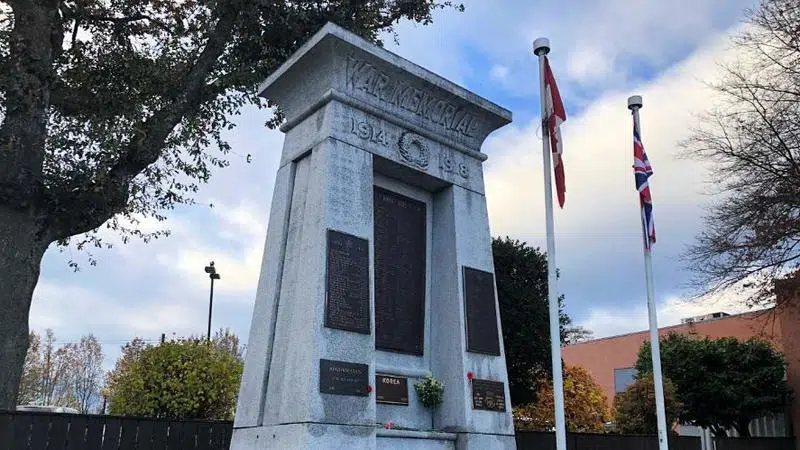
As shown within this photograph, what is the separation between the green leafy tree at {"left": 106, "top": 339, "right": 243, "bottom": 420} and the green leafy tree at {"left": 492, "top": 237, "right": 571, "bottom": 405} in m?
8.36

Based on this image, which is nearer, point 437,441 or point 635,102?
point 437,441

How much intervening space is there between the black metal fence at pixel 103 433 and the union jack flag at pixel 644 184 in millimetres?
7069

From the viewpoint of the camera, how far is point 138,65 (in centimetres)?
1509

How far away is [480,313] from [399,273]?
1.22 meters

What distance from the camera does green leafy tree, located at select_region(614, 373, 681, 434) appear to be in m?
19.8

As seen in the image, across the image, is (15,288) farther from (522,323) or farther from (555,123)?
(522,323)

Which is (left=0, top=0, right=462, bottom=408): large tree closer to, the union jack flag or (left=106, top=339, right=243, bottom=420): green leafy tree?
(left=106, top=339, right=243, bottom=420): green leafy tree

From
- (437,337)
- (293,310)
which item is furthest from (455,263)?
(293,310)

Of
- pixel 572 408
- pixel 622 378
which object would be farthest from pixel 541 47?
pixel 622 378

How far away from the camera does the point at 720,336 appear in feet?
108

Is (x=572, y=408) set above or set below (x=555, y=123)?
below

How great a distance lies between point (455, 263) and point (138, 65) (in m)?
9.25

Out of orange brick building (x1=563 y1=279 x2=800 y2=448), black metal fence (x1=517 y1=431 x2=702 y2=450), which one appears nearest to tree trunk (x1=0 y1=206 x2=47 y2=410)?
black metal fence (x1=517 y1=431 x2=702 y2=450)

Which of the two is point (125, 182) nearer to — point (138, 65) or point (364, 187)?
point (138, 65)
